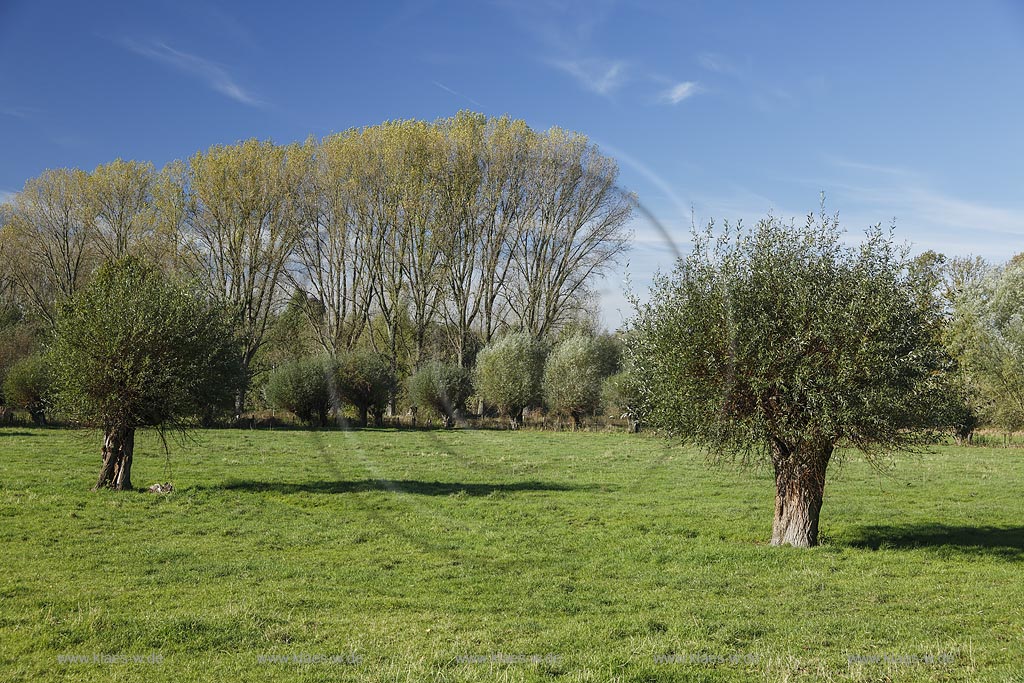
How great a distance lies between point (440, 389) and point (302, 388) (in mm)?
12014

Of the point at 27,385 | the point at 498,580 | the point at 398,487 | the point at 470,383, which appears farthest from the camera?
the point at 470,383

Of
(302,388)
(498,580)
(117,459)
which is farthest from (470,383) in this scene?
(498,580)

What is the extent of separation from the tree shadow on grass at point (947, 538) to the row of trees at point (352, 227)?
3835 cm

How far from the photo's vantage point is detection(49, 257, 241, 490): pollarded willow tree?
2353 centimetres

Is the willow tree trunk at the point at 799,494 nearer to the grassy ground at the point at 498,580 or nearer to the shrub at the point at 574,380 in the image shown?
the grassy ground at the point at 498,580

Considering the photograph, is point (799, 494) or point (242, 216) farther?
point (242, 216)

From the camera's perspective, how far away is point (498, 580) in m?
14.6

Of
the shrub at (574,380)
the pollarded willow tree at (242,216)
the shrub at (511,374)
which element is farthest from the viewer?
the shrub at (511,374)

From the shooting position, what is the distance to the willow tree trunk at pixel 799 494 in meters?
16.6

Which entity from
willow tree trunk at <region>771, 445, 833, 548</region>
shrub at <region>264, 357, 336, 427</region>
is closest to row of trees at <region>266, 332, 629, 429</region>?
shrub at <region>264, 357, 336, 427</region>

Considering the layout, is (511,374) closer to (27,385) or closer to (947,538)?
(27,385)

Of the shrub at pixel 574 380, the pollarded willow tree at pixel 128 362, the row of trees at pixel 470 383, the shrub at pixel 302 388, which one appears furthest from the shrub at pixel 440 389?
the pollarded willow tree at pixel 128 362

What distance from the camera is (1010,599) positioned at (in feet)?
42.5

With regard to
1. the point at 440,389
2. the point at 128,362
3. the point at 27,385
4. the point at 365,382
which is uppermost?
the point at 365,382
